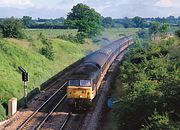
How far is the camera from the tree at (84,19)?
85.2 m

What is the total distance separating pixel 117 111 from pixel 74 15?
78.0m

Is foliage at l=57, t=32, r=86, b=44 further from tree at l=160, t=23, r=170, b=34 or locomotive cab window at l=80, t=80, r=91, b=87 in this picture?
locomotive cab window at l=80, t=80, r=91, b=87

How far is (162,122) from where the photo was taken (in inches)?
553

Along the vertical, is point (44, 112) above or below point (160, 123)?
below

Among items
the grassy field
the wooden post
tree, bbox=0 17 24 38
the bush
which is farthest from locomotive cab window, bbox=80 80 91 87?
tree, bbox=0 17 24 38

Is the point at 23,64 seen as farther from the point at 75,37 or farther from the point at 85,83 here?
the point at 75,37

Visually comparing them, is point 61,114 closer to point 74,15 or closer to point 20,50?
point 20,50

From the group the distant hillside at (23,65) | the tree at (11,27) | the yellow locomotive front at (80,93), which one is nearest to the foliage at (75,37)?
the distant hillside at (23,65)

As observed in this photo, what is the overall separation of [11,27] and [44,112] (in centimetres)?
2311

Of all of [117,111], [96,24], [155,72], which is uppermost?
[96,24]

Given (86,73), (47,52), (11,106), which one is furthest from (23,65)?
(86,73)

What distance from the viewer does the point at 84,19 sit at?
90.8 meters

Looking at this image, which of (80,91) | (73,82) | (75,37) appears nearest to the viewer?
(80,91)

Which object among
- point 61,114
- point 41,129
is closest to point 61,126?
point 41,129
